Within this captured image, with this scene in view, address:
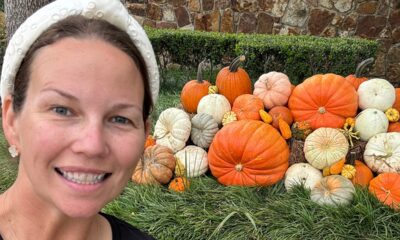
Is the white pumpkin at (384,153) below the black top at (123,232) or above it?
below

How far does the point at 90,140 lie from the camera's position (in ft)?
3.58

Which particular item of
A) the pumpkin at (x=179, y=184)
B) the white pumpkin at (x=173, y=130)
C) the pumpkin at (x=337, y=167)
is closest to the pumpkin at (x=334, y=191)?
the pumpkin at (x=337, y=167)

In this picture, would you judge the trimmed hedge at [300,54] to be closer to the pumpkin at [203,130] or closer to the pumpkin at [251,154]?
the pumpkin at [203,130]

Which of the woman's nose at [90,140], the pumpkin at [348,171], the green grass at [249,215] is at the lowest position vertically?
the green grass at [249,215]

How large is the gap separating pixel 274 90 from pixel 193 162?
922 millimetres

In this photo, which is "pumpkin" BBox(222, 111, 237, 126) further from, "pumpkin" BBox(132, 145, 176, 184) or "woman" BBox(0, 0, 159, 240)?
"woman" BBox(0, 0, 159, 240)

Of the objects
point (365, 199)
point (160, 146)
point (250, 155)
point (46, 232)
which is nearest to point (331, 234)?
point (365, 199)

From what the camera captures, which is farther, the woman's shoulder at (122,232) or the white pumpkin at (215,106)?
the white pumpkin at (215,106)

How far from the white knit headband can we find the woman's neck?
0.86 ft

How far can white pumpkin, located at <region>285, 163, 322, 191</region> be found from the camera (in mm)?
3736

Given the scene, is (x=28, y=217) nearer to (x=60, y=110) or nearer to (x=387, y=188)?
(x=60, y=110)

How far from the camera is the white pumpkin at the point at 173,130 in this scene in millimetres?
4250

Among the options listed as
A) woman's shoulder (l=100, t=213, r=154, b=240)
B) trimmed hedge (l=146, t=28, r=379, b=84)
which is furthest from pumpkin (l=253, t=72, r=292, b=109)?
woman's shoulder (l=100, t=213, r=154, b=240)

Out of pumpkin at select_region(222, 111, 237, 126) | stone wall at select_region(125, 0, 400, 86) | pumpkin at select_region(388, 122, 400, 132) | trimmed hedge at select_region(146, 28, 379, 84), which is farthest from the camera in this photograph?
stone wall at select_region(125, 0, 400, 86)
